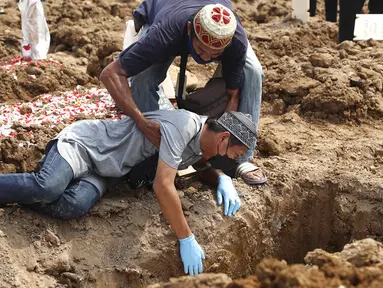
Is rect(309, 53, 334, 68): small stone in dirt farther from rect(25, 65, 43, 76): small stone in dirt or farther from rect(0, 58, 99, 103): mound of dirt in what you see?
rect(25, 65, 43, 76): small stone in dirt

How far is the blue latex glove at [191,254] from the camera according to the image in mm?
3789

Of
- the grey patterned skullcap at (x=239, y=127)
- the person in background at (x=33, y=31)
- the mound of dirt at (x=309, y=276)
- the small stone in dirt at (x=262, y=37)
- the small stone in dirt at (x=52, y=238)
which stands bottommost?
the small stone in dirt at (x=262, y=37)

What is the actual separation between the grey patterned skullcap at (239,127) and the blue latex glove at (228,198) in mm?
429

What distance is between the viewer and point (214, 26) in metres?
3.73

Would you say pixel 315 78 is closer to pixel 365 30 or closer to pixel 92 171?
pixel 365 30

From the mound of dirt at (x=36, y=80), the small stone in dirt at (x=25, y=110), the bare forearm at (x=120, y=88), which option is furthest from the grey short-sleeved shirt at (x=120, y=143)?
the mound of dirt at (x=36, y=80)

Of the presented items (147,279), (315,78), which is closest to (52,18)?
(315,78)

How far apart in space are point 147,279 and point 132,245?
0.23 metres

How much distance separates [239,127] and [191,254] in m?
0.82

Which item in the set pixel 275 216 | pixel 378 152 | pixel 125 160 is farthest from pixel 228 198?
pixel 378 152

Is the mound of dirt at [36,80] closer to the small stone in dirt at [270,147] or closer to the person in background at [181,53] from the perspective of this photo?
the person in background at [181,53]

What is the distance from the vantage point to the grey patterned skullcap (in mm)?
3762

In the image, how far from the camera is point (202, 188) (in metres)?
4.26

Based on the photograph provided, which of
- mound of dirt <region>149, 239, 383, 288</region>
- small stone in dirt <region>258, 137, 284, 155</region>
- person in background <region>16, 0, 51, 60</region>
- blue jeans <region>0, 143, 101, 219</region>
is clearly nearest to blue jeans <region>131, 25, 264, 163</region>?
small stone in dirt <region>258, 137, 284, 155</region>
